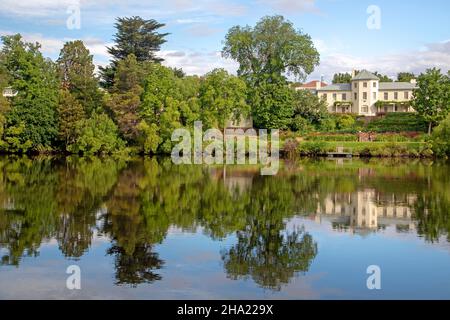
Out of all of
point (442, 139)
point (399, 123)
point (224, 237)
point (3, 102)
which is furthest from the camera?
point (399, 123)

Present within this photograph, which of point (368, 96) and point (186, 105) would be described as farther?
point (368, 96)

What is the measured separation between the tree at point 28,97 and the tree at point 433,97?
3576cm

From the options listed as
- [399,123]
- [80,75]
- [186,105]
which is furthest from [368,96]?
[80,75]

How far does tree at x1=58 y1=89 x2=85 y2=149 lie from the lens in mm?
54531

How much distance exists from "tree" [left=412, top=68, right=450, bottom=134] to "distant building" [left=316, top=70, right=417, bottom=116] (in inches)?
461

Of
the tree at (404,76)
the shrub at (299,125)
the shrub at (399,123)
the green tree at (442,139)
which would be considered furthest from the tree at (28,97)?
the tree at (404,76)

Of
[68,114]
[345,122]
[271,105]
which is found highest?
[271,105]

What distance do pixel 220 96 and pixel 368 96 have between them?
27.3 meters

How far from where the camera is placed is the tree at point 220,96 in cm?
5228

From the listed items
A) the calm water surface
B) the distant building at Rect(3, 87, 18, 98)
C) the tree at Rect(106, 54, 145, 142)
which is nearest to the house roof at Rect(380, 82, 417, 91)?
the tree at Rect(106, 54, 145, 142)

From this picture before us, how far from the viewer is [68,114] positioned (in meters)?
54.8

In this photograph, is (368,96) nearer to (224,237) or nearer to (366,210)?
(366,210)

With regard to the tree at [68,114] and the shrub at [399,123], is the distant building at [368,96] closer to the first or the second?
the shrub at [399,123]
